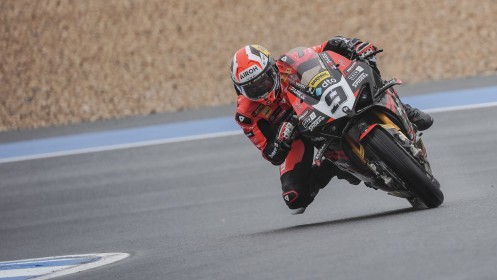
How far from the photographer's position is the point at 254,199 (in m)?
11.4

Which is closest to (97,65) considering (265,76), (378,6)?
(378,6)

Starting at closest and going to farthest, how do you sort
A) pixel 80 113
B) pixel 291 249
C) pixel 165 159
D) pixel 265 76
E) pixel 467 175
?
pixel 291 249
pixel 265 76
pixel 467 175
pixel 165 159
pixel 80 113

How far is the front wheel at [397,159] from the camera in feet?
25.5

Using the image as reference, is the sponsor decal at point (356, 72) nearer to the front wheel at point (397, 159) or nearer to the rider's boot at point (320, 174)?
the front wheel at point (397, 159)

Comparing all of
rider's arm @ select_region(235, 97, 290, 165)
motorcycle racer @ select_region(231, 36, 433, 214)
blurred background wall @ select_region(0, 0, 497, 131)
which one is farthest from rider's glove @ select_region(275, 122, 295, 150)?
blurred background wall @ select_region(0, 0, 497, 131)

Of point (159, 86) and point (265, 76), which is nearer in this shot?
point (265, 76)

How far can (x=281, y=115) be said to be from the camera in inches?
345

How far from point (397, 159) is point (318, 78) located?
89 cm

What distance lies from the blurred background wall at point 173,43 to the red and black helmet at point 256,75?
9.65 m

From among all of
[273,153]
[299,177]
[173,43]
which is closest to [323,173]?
[299,177]

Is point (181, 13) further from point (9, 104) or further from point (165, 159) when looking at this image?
point (165, 159)

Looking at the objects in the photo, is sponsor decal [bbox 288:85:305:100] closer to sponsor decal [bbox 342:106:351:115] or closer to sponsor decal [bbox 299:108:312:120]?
sponsor decal [bbox 299:108:312:120]

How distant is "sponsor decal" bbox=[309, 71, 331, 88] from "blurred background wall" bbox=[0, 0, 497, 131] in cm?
971

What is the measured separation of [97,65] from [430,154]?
855cm
